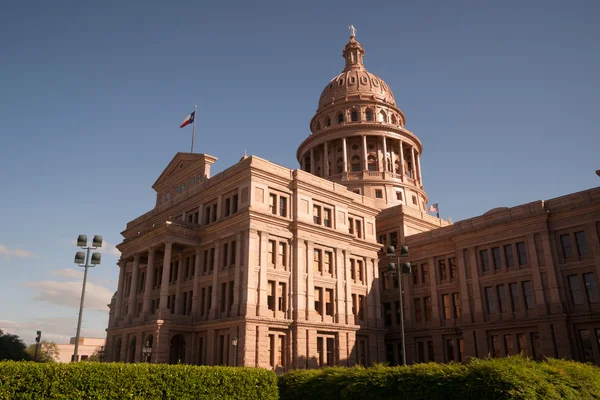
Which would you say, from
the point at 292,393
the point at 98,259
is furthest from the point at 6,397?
the point at 292,393

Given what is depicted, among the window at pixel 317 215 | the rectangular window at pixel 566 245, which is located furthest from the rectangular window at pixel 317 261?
the rectangular window at pixel 566 245

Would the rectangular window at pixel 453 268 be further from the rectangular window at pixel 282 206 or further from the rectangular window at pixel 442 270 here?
the rectangular window at pixel 282 206

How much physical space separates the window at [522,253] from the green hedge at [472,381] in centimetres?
2448

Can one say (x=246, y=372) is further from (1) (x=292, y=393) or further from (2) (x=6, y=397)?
(2) (x=6, y=397)

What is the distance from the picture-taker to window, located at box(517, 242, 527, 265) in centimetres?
4672

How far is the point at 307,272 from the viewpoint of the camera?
46.5 m

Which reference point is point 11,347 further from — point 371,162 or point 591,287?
point 591,287

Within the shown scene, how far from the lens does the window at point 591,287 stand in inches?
1646

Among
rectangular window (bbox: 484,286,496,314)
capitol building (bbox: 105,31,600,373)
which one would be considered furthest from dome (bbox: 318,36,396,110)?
rectangular window (bbox: 484,286,496,314)

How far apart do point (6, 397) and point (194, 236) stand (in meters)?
30.8

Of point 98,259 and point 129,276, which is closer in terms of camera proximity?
point 98,259

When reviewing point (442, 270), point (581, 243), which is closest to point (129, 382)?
point (581, 243)

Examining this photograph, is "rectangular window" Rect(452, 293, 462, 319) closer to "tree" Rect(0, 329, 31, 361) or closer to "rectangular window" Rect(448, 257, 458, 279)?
"rectangular window" Rect(448, 257, 458, 279)

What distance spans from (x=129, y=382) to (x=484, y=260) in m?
38.9
